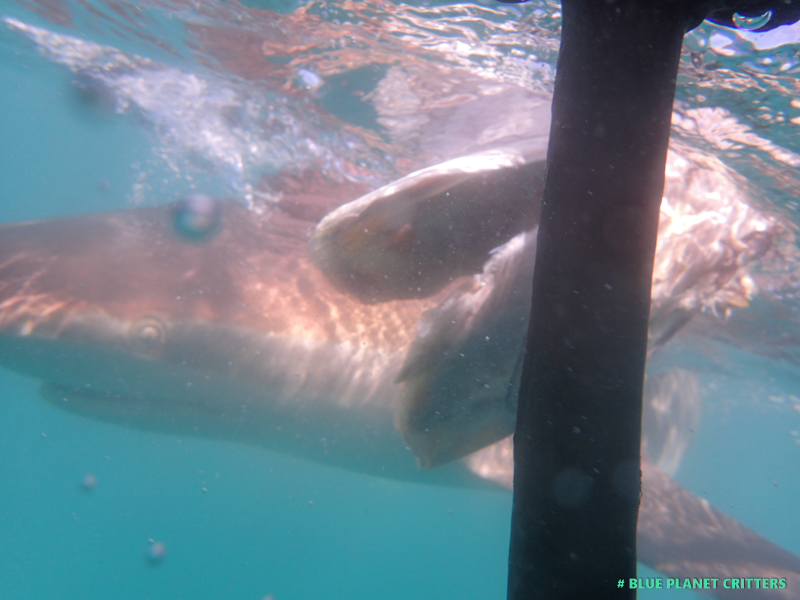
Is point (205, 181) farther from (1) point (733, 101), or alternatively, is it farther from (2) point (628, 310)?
(2) point (628, 310)

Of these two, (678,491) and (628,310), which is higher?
(628,310)

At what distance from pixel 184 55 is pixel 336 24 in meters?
4.24

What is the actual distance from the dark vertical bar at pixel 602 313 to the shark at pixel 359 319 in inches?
69.0

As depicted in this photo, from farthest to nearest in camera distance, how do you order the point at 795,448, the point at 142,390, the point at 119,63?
the point at 795,448 → the point at 119,63 → the point at 142,390

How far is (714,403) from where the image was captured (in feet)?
85.5

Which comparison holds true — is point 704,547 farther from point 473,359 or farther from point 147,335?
point 147,335

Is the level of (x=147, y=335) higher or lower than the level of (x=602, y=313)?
higher

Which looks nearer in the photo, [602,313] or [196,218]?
[602,313]

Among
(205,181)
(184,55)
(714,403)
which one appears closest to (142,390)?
(184,55)

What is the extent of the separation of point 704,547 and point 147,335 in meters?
6.81

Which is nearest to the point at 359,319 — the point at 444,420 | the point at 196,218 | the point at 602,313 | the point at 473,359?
the point at 444,420

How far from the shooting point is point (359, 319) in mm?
5383

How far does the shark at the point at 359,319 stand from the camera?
3145 mm

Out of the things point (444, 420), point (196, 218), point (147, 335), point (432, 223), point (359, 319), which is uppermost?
point (196, 218)
